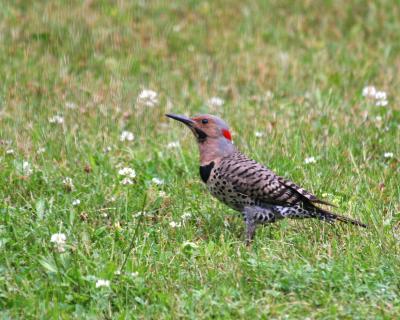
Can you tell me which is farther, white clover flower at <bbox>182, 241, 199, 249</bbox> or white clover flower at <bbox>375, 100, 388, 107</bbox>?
white clover flower at <bbox>375, 100, 388, 107</bbox>

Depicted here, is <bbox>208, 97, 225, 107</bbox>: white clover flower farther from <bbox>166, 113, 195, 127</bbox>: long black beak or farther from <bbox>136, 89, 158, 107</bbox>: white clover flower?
<bbox>166, 113, 195, 127</bbox>: long black beak

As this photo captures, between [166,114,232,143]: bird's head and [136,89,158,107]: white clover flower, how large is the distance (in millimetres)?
1836

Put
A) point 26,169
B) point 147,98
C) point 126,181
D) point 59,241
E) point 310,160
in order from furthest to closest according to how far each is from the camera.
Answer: point 147,98 → point 310,160 → point 26,169 → point 126,181 → point 59,241

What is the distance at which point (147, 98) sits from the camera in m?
8.16

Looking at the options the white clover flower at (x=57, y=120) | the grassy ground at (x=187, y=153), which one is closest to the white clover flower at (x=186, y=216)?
the grassy ground at (x=187, y=153)

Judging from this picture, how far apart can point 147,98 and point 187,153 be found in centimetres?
138

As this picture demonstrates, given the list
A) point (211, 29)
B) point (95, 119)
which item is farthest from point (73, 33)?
point (95, 119)

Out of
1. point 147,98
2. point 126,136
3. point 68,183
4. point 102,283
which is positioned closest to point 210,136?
point 68,183

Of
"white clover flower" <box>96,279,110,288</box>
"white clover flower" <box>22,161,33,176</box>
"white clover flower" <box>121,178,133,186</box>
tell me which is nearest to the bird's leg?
"white clover flower" <box>121,178,133,186</box>

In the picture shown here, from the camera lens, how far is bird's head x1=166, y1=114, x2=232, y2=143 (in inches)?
243

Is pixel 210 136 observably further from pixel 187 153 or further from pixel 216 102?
pixel 216 102

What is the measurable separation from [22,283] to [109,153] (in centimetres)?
231

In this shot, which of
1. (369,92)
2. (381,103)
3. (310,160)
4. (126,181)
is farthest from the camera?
(369,92)

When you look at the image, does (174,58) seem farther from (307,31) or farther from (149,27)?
(307,31)
